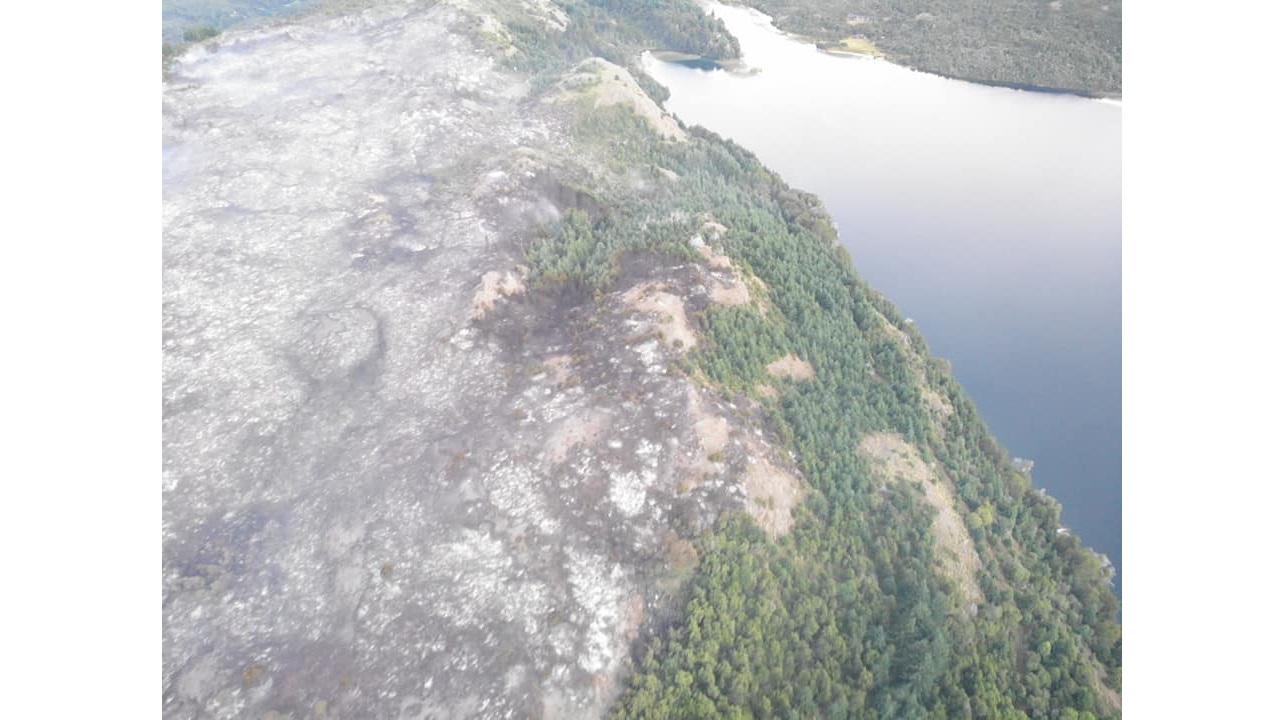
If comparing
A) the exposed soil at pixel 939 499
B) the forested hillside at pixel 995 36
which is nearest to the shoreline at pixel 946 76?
the forested hillside at pixel 995 36

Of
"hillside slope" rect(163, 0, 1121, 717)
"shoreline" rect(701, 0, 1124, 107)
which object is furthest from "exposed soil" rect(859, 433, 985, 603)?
"shoreline" rect(701, 0, 1124, 107)

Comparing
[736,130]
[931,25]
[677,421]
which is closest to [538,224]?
[677,421]

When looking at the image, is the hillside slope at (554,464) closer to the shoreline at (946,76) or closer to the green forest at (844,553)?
the green forest at (844,553)

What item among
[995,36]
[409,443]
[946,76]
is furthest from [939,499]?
[995,36]

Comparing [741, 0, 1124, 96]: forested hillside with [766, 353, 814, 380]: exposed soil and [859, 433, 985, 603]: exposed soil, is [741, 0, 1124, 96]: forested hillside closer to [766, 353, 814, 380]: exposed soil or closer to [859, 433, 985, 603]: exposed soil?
[766, 353, 814, 380]: exposed soil

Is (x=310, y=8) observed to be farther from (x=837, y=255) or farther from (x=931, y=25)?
(x=931, y=25)

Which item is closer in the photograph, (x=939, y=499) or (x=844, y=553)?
(x=844, y=553)

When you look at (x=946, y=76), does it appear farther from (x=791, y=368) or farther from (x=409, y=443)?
(x=409, y=443)
